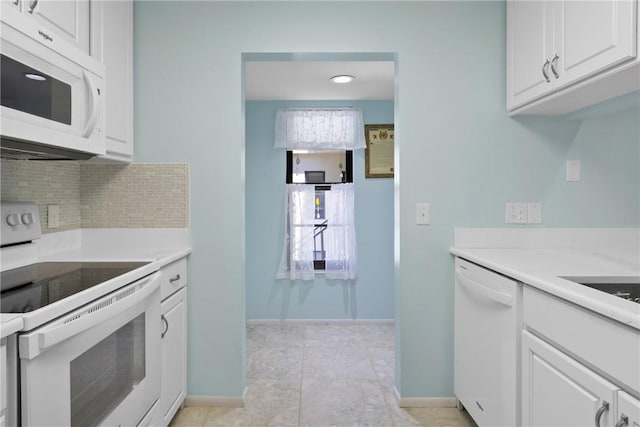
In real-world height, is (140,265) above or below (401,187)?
below

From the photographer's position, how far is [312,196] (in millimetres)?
3957

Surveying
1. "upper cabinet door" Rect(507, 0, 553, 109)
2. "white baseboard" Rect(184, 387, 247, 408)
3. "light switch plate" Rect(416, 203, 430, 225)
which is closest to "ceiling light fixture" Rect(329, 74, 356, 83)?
"upper cabinet door" Rect(507, 0, 553, 109)

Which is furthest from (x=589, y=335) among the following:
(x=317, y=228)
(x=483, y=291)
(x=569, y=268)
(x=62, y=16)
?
(x=317, y=228)

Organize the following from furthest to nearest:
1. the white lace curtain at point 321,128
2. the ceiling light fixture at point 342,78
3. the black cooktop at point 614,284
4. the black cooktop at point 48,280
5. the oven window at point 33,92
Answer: the white lace curtain at point 321,128
the ceiling light fixture at point 342,78
the black cooktop at point 614,284
the oven window at point 33,92
the black cooktop at point 48,280

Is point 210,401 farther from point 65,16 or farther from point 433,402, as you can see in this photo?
point 65,16

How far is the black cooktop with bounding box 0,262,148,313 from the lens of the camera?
3.54 feet

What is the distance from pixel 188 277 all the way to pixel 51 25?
4.26 ft

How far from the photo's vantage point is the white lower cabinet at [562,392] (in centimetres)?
101

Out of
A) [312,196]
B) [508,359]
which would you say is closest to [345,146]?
[312,196]

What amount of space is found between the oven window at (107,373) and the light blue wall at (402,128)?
26.4 inches

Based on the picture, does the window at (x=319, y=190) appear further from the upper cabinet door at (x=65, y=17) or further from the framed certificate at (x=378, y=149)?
the upper cabinet door at (x=65, y=17)

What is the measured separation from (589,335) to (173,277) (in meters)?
1.70

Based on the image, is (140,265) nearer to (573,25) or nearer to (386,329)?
(573,25)

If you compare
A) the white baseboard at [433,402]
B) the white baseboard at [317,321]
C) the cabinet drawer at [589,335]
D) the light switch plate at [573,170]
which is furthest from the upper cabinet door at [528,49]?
the white baseboard at [317,321]
